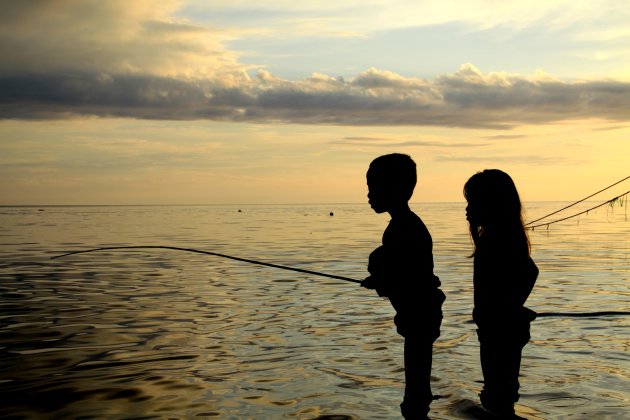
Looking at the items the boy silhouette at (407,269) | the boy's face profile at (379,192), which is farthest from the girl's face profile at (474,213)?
the boy's face profile at (379,192)

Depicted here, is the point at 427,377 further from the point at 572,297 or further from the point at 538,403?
the point at 572,297

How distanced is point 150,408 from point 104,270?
15.6 metres

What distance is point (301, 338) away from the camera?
1104 cm

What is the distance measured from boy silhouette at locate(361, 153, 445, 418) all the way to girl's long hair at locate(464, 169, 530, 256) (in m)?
0.50

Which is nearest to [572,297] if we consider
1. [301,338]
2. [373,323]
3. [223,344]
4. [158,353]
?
[373,323]

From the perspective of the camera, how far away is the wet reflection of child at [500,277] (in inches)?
211

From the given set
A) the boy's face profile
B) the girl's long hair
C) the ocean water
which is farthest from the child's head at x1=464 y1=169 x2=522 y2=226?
the ocean water

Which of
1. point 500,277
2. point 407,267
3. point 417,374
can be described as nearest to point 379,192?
point 407,267

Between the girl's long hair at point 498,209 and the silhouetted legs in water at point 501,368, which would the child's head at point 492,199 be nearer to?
the girl's long hair at point 498,209

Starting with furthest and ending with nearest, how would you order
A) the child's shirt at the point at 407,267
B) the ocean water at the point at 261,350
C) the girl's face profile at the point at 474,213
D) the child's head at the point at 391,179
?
1. the ocean water at the point at 261,350
2. the girl's face profile at the point at 474,213
3. the child's head at the point at 391,179
4. the child's shirt at the point at 407,267

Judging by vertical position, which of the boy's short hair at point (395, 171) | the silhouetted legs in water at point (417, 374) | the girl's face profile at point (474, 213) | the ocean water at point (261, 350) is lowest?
the ocean water at point (261, 350)

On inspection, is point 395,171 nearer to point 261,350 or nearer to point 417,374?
point 417,374

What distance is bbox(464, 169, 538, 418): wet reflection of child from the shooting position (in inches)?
211

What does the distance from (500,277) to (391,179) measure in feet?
3.78
